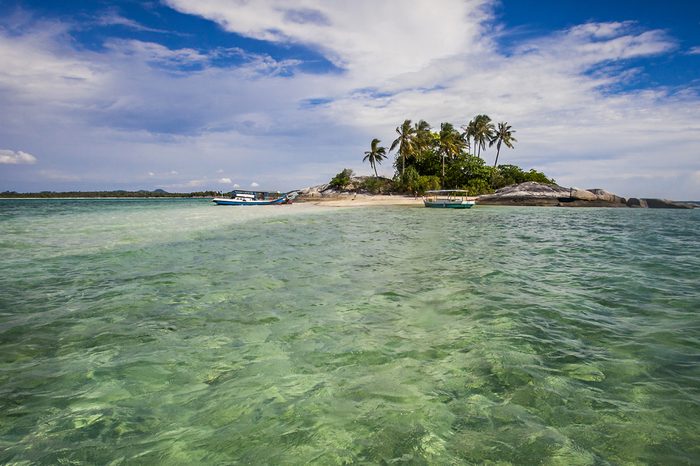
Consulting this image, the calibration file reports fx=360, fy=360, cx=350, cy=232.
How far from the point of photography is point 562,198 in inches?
2328

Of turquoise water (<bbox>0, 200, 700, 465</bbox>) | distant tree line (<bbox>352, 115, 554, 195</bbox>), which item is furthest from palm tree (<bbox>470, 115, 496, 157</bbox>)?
turquoise water (<bbox>0, 200, 700, 465</bbox>)

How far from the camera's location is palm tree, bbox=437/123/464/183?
71.6m

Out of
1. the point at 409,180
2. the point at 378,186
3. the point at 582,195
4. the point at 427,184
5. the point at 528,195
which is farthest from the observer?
the point at 378,186

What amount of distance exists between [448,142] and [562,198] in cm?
2325

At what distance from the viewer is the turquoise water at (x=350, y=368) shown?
117 inches

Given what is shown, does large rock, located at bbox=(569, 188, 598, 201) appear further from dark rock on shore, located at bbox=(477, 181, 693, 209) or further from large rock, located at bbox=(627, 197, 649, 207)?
large rock, located at bbox=(627, 197, 649, 207)

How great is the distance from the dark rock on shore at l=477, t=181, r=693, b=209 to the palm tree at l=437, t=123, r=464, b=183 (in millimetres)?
14387

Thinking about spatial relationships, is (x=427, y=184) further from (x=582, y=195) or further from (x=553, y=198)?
(x=582, y=195)

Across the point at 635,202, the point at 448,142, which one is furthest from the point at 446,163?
the point at 635,202

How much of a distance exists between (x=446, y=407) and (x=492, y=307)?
3.69 m

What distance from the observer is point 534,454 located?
2795mm

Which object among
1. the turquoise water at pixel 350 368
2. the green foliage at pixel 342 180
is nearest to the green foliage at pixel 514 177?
the green foliage at pixel 342 180

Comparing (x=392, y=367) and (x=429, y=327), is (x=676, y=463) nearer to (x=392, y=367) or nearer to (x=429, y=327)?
(x=392, y=367)

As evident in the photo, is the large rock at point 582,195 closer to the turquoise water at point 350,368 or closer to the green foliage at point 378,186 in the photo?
the green foliage at point 378,186
